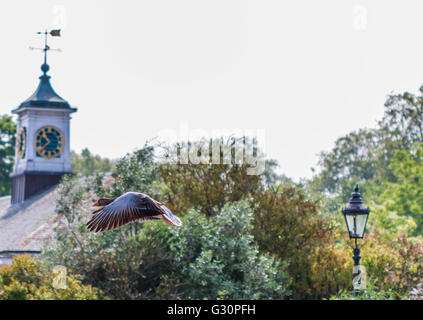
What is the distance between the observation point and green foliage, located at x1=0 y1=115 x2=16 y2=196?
61.0 m

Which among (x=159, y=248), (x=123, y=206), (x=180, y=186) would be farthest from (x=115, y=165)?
(x=123, y=206)

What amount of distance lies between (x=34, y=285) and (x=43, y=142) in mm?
29486

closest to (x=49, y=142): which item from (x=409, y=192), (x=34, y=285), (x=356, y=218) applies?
(x=409, y=192)

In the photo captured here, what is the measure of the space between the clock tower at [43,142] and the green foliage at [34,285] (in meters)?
26.4

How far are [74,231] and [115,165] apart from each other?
2.36m

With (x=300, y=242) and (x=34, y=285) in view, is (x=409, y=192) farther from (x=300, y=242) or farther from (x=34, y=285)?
(x=34, y=285)

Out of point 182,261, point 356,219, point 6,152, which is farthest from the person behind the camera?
point 6,152

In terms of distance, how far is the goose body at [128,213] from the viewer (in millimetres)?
8977

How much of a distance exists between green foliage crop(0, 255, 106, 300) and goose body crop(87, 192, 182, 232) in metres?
8.03

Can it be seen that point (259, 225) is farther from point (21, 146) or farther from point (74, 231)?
point (21, 146)

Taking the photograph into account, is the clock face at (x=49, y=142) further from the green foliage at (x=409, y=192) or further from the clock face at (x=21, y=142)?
the green foliage at (x=409, y=192)

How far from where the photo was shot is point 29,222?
1519 inches

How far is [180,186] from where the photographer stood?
23.0 metres

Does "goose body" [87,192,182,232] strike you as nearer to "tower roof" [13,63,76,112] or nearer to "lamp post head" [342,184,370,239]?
"lamp post head" [342,184,370,239]
